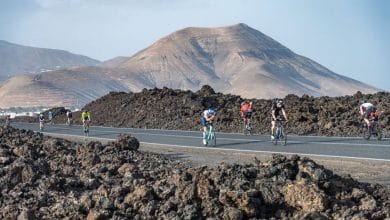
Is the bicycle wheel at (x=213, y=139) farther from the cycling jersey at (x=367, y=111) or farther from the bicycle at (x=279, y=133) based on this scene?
the cycling jersey at (x=367, y=111)

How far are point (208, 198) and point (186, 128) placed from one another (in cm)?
3116

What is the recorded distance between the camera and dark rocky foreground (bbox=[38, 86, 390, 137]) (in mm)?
31766

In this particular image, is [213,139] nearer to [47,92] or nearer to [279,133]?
[279,133]

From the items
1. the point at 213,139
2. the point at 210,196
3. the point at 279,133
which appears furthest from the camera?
the point at 213,139

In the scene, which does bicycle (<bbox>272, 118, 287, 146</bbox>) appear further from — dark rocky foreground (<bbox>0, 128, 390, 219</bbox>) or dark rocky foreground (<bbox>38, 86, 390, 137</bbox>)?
dark rocky foreground (<bbox>0, 128, 390, 219</bbox>)

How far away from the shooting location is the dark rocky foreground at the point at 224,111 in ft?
104

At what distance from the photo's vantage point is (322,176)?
9.75 m

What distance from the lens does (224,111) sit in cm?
4091

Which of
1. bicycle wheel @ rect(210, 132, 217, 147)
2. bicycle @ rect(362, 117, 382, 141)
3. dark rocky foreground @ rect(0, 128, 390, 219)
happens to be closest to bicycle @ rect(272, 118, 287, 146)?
bicycle wheel @ rect(210, 132, 217, 147)

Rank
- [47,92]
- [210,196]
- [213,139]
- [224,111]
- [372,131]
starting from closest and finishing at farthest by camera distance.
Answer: [210,196]
[213,139]
[372,131]
[224,111]
[47,92]

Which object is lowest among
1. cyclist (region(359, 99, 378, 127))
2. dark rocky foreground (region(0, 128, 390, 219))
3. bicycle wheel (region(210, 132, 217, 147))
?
dark rocky foreground (region(0, 128, 390, 219))

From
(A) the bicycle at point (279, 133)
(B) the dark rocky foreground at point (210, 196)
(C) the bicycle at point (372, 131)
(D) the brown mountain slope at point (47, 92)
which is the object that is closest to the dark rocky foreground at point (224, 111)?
(C) the bicycle at point (372, 131)

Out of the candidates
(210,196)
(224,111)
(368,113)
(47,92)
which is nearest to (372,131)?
(368,113)

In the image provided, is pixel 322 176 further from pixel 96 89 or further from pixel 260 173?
pixel 96 89
